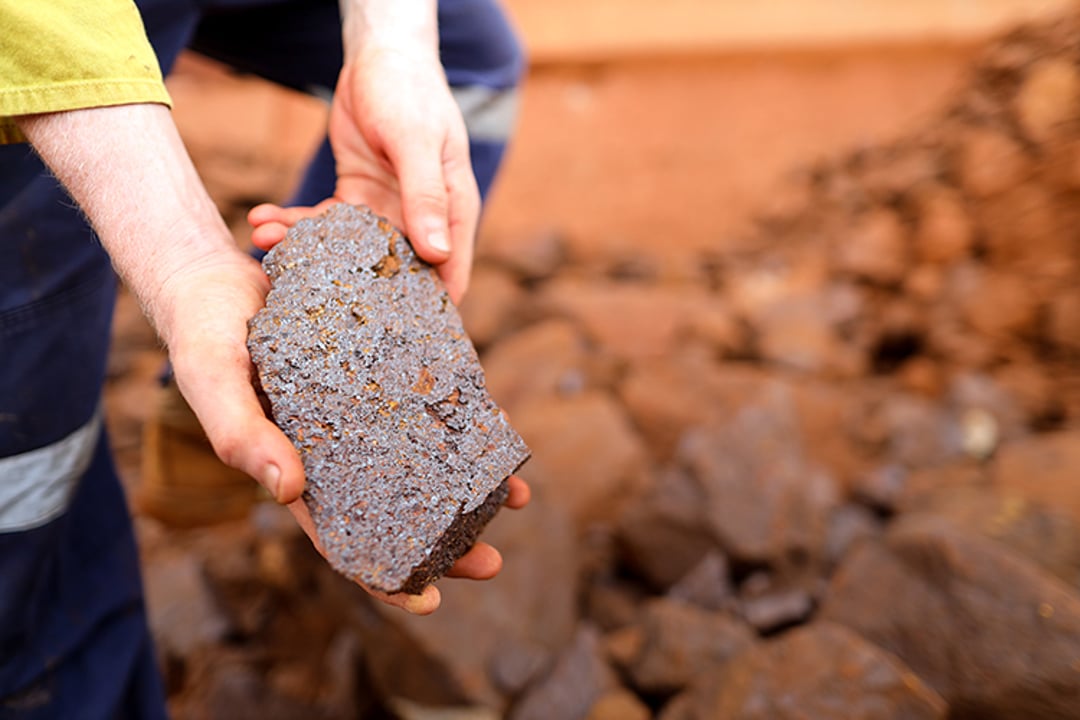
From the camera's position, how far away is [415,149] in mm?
1093

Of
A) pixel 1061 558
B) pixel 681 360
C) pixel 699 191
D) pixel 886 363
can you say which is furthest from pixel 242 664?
pixel 699 191

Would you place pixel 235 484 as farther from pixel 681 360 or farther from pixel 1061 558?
pixel 1061 558

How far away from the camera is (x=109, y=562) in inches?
55.1

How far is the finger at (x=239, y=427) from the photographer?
0.79 m

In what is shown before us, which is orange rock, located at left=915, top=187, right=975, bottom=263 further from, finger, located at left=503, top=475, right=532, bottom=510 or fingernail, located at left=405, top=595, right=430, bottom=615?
fingernail, located at left=405, top=595, right=430, bottom=615

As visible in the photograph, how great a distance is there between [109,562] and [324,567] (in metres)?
0.48

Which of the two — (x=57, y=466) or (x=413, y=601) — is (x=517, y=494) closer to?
(x=413, y=601)

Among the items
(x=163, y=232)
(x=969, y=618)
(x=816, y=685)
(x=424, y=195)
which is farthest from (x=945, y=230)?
(x=163, y=232)

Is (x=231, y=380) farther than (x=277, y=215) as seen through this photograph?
No

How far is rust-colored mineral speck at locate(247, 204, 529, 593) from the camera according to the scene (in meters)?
0.90

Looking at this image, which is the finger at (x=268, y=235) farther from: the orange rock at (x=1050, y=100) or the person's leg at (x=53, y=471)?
the orange rock at (x=1050, y=100)

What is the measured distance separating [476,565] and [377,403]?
10.1 inches

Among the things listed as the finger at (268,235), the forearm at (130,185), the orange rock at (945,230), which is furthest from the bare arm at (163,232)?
the orange rock at (945,230)

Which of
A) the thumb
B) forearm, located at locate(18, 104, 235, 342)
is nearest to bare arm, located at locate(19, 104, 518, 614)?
forearm, located at locate(18, 104, 235, 342)
